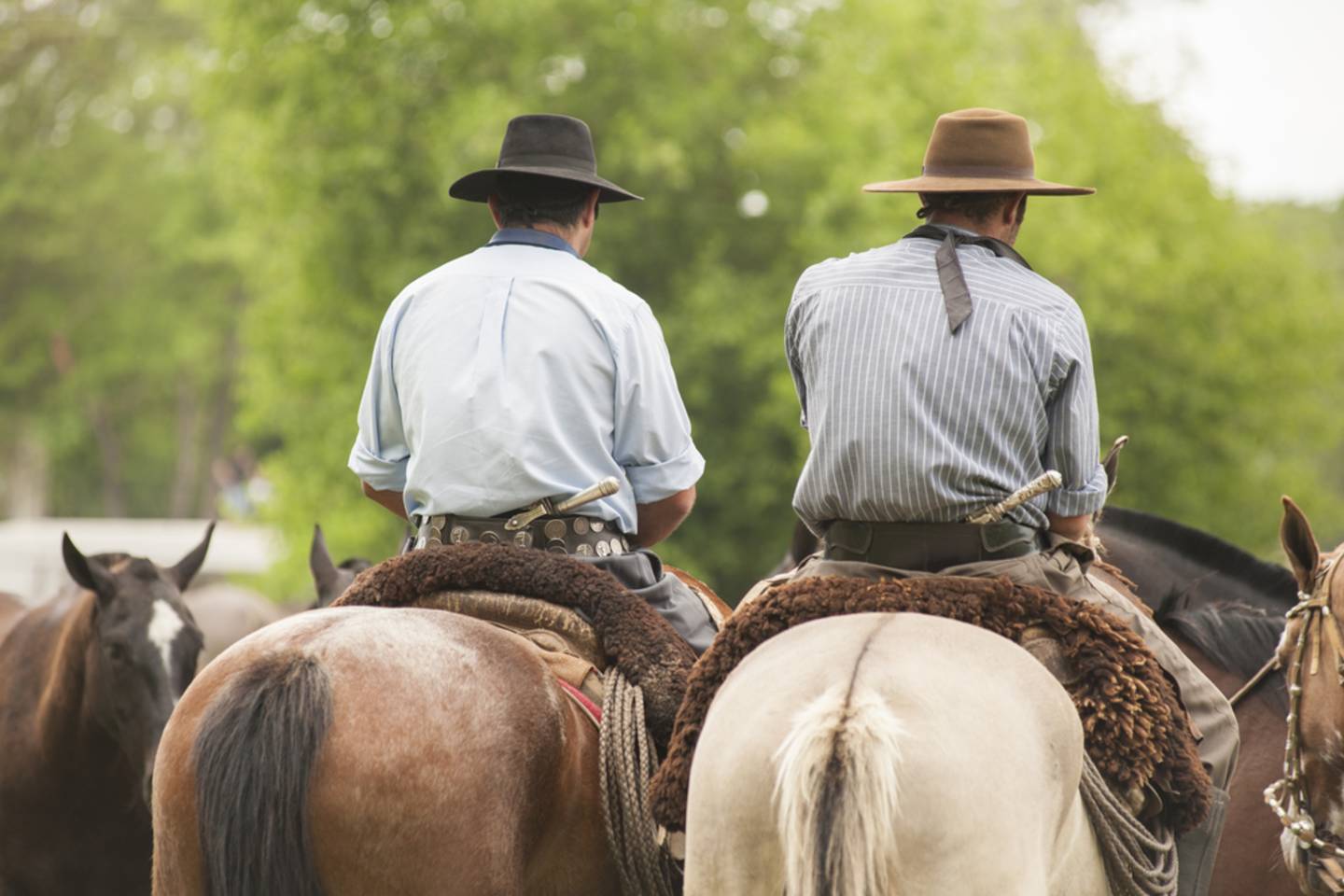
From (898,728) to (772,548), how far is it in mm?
17440

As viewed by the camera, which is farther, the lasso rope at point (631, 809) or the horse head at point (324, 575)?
the horse head at point (324, 575)

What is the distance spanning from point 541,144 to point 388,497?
122cm

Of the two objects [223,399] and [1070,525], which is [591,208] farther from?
[223,399]

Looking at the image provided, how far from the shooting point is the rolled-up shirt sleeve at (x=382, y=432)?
5.12 metres

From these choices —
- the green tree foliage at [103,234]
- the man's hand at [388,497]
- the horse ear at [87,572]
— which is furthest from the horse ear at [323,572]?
the green tree foliage at [103,234]

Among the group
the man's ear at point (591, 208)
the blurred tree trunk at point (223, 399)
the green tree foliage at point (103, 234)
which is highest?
the man's ear at point (591, 208)

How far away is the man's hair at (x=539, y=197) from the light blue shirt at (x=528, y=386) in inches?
2.9

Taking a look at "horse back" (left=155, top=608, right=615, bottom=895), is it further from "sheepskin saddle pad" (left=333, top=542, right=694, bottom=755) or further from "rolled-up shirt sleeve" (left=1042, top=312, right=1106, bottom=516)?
"rolled-up shirt sleeve" (left=1042, top=312, right=1106, bottom=516)

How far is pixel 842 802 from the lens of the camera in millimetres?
3301

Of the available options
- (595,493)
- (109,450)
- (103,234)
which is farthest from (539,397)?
(109,450)

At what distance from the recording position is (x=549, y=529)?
16.0 feet

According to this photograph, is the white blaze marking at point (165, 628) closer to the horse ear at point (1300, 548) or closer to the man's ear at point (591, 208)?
the man's ear at point (591, 208)

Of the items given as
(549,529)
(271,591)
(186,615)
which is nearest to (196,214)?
(271,591)

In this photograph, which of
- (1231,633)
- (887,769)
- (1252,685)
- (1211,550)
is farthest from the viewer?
(1211,550)
